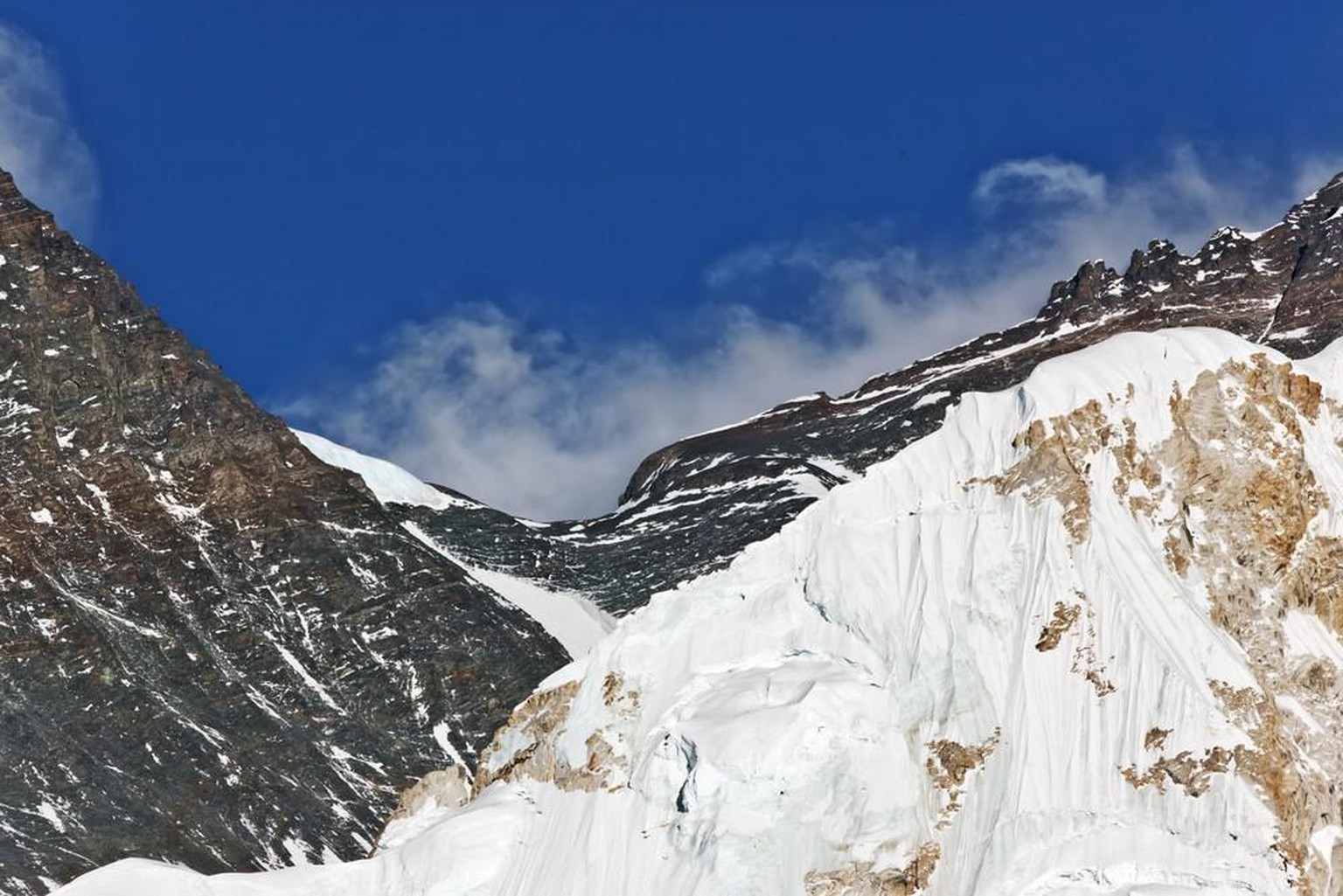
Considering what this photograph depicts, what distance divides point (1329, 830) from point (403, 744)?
116 metres

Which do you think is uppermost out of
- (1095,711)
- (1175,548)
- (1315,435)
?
(1315,435)

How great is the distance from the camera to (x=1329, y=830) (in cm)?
8350

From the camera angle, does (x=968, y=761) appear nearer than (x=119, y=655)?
Yes

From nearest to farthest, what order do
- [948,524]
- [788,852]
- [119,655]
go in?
1. [788,852]
2. [948,524]
3. [119,655]

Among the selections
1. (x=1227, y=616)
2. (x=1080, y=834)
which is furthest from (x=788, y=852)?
(x=1227, y=616)

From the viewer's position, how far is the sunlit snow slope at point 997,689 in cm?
8525

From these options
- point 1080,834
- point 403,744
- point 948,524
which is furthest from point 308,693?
point 1080,834

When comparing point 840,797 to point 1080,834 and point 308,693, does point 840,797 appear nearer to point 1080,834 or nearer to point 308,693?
point 1080,834

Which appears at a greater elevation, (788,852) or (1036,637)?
(1036,637)

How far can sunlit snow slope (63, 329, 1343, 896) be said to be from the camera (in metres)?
85.2

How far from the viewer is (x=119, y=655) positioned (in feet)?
617

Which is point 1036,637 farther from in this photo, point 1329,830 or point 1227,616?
point 1329,830

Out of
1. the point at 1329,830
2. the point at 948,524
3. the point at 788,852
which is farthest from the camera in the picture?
the point at 948,524

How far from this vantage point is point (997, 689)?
91188 mm
